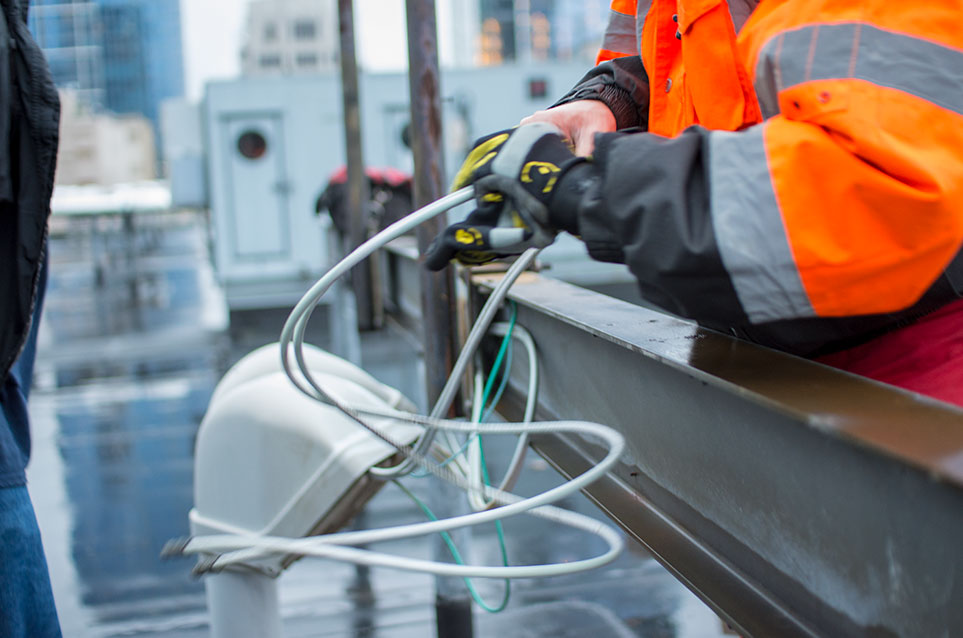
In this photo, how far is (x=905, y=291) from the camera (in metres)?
0.99

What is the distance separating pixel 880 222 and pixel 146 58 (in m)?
123

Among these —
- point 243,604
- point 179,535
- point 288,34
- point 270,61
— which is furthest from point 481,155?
point 270,61

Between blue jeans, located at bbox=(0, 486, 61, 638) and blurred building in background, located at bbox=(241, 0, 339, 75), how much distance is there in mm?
61958

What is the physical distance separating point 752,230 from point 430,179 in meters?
1.88

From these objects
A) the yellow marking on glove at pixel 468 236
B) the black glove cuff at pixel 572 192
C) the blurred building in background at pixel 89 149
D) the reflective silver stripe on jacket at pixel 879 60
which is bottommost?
the yellow marking on glove at pixel 468 236

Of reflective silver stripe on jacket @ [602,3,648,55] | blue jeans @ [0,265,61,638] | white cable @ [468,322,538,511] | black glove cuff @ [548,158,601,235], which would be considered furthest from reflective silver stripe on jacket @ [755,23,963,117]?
blue jeans @ [0,265,61,638]

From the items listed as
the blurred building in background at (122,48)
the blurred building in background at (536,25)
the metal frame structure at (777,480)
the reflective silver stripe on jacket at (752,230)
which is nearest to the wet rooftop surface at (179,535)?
the metal frame structure at (777,480)

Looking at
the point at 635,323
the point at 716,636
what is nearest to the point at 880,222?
the point at 635,323

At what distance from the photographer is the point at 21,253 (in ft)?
5.60

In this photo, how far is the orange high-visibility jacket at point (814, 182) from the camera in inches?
37.0

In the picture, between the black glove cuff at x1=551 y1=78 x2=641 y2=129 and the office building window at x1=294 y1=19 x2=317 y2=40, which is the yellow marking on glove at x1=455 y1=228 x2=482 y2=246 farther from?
the office building window at x1=294 y1=19 x2=317 y2=40

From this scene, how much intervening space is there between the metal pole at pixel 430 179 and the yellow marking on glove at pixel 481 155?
1.38 m

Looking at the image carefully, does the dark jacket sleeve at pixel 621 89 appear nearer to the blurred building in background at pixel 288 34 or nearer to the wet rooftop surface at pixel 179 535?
the wet rooftop surface at pixel 179 535

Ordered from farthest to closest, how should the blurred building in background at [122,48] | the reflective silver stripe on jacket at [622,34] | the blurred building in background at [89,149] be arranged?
1. the blurred building in background at [122,48]
2. the blurred building in background at [89,149]
3. the reflective silver stripe on jacket at [622,34]
